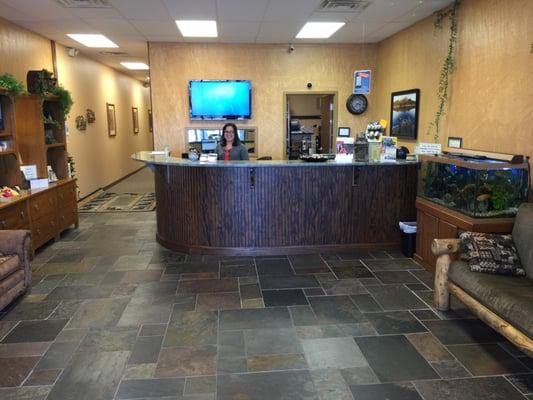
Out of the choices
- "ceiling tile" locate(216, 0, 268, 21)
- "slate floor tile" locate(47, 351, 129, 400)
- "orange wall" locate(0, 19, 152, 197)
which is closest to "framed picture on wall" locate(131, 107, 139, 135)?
"orange wall" locate(0, 19, 152, 197)

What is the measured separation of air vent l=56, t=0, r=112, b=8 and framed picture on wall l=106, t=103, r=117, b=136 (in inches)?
200

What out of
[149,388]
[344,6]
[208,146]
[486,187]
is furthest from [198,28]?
[149,388]

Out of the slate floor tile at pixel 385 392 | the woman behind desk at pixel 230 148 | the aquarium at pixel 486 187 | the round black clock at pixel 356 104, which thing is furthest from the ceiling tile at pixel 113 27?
the slate floor tile at pixel 385 392

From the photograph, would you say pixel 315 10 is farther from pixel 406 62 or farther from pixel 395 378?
pixel 395 378

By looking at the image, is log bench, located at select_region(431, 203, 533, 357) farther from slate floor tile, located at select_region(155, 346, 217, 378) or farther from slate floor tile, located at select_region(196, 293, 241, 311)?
slate floor tile, located at select_region(155, 346, 217, 378)

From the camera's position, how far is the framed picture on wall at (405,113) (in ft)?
19.6

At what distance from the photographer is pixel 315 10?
5.22m

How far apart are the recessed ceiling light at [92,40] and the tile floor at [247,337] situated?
3.84m

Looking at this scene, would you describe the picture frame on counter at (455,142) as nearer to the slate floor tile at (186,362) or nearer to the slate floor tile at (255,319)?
the slate floor tile at (255,319)

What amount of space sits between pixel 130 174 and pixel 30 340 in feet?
31.3

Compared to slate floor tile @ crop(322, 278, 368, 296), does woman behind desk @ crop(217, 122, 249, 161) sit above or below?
above

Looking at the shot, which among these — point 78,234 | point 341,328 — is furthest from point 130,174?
point 341,328

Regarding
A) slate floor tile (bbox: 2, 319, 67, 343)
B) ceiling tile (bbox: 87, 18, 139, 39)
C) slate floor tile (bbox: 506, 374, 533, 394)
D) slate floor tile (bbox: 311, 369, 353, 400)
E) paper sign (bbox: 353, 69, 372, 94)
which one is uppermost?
ceiling tile (bbox: 87, 18, 139, 39)

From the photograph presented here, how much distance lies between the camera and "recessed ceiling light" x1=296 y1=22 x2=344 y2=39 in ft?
19.6
